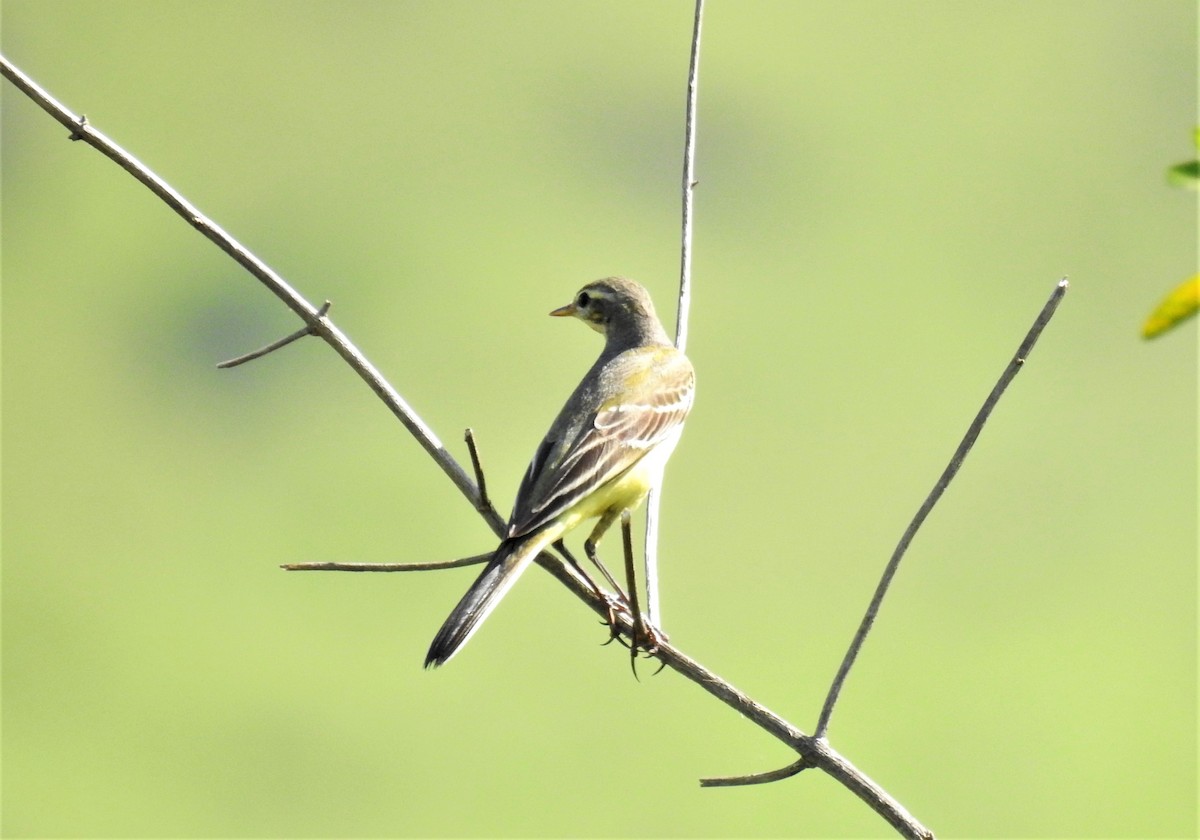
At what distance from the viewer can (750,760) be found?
50688mm

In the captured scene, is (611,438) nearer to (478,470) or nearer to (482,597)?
(482,597)

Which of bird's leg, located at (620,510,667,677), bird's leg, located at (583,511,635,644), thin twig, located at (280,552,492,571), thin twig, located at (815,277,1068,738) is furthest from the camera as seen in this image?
bird's leg, located at (583,511,635,644)

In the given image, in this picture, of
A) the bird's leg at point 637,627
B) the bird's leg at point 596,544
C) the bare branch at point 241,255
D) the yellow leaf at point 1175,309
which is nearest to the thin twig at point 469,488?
the bare branch at point 241,255

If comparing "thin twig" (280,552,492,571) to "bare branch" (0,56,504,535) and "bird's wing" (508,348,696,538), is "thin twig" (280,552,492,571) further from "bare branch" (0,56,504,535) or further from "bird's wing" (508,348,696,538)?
"bird's wing" (508,348,696,538)

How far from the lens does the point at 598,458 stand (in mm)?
5484

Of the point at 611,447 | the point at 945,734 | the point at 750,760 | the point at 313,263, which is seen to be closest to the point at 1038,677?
the point at 945,734

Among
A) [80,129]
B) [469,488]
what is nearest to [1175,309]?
[469,488]

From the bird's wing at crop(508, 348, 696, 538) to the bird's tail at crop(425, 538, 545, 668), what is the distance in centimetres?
10

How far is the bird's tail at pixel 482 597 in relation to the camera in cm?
409

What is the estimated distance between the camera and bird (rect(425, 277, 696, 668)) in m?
4.49

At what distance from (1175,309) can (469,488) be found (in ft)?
8.13

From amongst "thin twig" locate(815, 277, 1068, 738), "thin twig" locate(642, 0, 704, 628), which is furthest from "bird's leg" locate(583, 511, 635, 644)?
"thin twig" locate(815, 277, 1068, 738)

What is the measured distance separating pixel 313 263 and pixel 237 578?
2028 cm

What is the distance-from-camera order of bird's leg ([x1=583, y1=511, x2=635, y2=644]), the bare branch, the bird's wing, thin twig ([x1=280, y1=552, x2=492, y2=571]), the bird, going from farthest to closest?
bird's leg ([x1=583, y1=511, x2=635, y2=644]) → the bird's wing → the bird → the bare branch → thin twig ([x1=280, y1=552, x2=492, y2=571])
